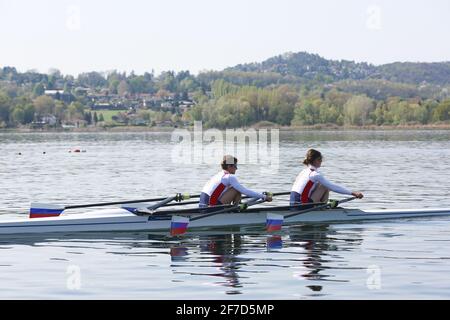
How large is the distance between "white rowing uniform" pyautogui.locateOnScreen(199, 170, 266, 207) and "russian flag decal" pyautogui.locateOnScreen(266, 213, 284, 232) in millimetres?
493

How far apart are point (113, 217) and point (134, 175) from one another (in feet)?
85.7

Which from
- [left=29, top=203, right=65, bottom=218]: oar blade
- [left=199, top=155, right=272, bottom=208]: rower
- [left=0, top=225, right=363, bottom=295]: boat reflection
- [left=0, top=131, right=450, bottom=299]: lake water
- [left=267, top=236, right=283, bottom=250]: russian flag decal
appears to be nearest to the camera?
[left=0, top=131, right=450, bottom=299]: lake water

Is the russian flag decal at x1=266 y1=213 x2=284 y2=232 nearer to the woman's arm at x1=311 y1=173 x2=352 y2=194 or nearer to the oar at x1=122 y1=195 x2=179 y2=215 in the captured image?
the woman's arm at x1=311 y1=173 x2=352 y2=194

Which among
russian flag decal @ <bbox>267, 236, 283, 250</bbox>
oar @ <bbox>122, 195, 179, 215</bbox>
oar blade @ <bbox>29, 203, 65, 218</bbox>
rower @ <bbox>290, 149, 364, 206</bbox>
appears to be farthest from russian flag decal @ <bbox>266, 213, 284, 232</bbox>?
oar blade @ <bbox>29, 203, 65, 218</bbox>

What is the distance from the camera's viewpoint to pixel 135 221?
2036 cm

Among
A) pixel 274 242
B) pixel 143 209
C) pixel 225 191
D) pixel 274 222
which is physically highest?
pixel 225 191

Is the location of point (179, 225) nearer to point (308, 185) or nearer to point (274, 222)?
point (274, 222)

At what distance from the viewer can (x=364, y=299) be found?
13758 millimetres

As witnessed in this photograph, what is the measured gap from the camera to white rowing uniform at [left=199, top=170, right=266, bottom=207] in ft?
66.3

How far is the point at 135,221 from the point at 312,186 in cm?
402

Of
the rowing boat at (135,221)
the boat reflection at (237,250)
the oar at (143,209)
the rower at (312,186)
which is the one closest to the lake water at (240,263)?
the boat reflection at (237,250)

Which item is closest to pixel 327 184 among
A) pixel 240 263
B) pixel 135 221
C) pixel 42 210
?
pixel 135 221

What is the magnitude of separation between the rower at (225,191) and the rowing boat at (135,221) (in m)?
0.33
